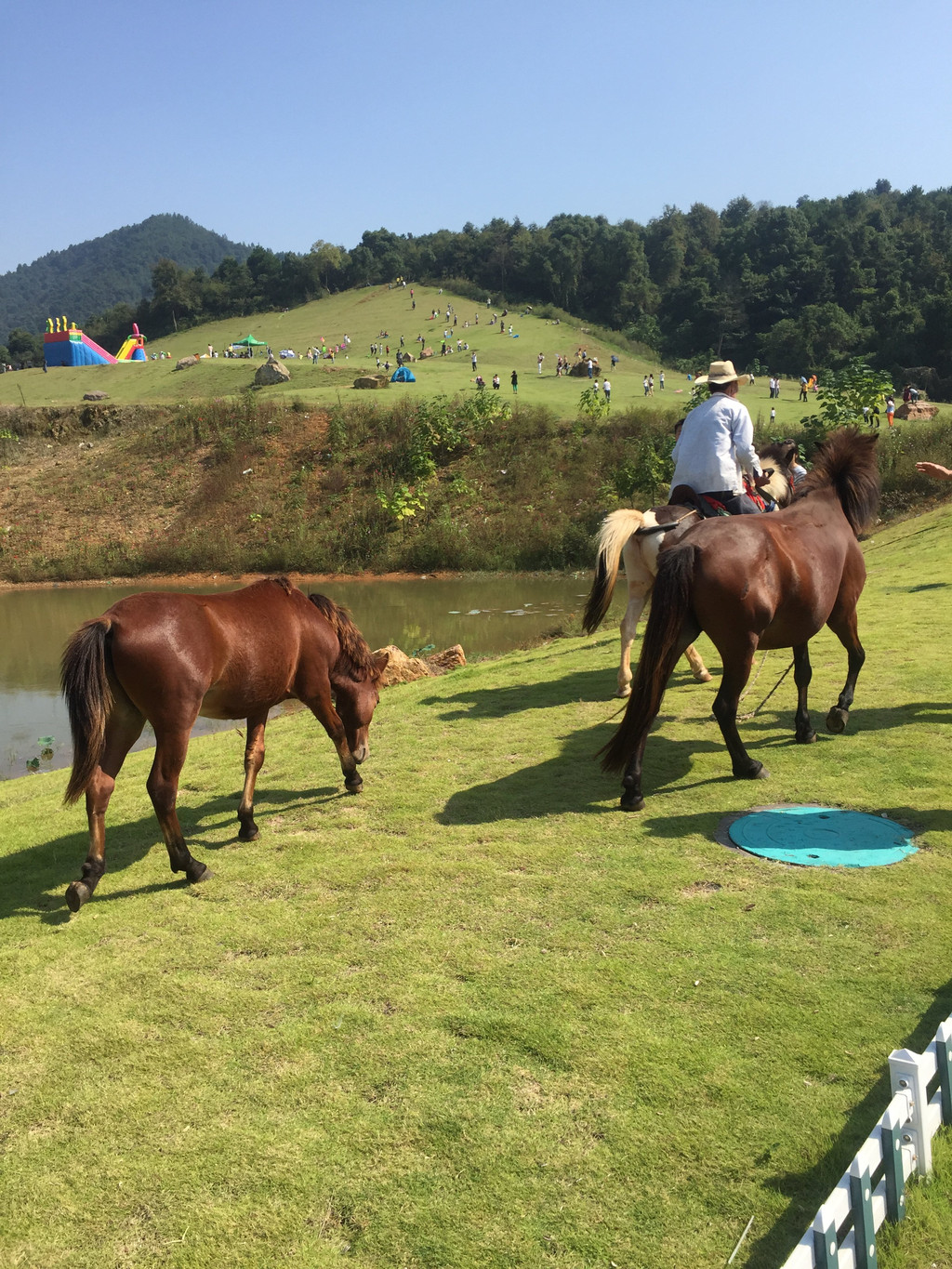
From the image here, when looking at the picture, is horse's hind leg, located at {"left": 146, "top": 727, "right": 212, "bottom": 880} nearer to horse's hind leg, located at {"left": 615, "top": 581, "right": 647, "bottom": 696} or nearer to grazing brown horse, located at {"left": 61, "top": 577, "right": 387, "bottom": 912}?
grazing brown horse, located at {"left": 61, "top": 577, "right": 387, "bottom": 912}

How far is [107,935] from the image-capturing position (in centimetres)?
503

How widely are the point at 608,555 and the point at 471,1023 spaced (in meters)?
5.80

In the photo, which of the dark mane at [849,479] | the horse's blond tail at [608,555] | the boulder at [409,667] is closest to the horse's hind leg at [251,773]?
the horse's blond tail at [608,555]

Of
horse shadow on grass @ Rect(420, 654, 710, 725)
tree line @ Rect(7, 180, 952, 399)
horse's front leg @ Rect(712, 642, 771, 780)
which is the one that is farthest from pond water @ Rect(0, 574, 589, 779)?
tree line @ Rect(7, 180, 952, 399)

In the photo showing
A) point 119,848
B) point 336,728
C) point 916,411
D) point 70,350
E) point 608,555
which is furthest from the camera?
point 70,350

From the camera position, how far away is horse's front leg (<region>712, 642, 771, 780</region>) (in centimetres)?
623

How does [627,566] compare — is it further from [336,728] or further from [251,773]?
[251,773]

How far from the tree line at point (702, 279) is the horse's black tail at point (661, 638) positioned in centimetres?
7088

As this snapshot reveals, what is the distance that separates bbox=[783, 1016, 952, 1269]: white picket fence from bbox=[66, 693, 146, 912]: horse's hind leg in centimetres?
429

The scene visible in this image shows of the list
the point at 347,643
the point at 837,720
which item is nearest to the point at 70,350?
the point at 347,643

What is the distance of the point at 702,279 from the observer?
3839 inches

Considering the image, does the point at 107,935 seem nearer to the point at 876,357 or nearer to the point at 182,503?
the point at 182,503

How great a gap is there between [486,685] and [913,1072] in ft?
26.9

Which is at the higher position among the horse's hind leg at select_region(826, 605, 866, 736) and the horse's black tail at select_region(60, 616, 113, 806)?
the horse's black tail at select_region(60, 616, 113, 806)
